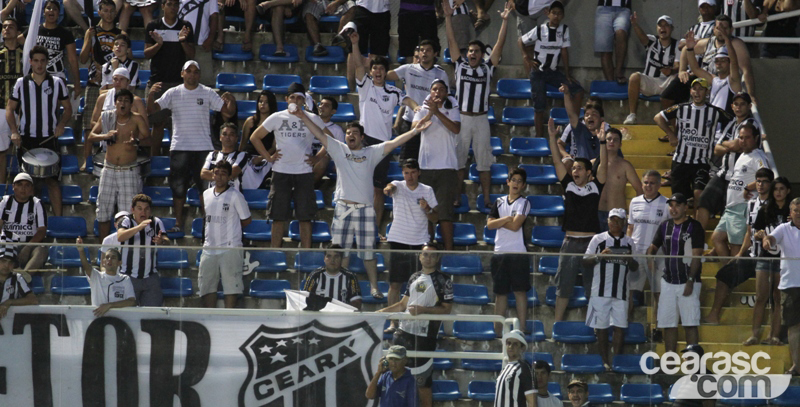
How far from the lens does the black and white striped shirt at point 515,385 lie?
10.5 metres

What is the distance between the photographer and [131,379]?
35.2 feet

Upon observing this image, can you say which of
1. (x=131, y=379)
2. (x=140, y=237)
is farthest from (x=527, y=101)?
(x=131, y=379)

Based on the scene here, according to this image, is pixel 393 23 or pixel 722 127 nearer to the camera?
pixel 722 127

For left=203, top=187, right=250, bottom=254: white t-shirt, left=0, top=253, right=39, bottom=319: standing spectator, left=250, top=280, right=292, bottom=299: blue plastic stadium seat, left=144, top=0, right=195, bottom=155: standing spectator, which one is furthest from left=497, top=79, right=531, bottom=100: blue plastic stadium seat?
left=0, top=253, right=39, bottom=319: standing spectator

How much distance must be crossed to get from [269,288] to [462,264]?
1.64 metres

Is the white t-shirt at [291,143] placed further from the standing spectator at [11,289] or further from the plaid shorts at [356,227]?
the standing spectator at [11,289]

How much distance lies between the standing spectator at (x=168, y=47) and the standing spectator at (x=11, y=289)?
4581mm

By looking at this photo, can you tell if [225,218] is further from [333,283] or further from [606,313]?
[606,313]

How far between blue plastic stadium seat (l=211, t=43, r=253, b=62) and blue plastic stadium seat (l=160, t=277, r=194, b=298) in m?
5.89

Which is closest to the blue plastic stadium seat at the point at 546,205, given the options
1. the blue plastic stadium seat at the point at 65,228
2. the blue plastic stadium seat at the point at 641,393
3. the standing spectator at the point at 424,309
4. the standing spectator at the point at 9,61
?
the standing spectator at the point at 424,309

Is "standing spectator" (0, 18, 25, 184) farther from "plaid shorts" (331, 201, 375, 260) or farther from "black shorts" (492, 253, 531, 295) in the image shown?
"black shorts" (492, 253, 531, 295)

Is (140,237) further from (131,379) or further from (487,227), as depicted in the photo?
(487,227)

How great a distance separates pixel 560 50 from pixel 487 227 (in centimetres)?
317

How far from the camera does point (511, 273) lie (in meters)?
10.6
